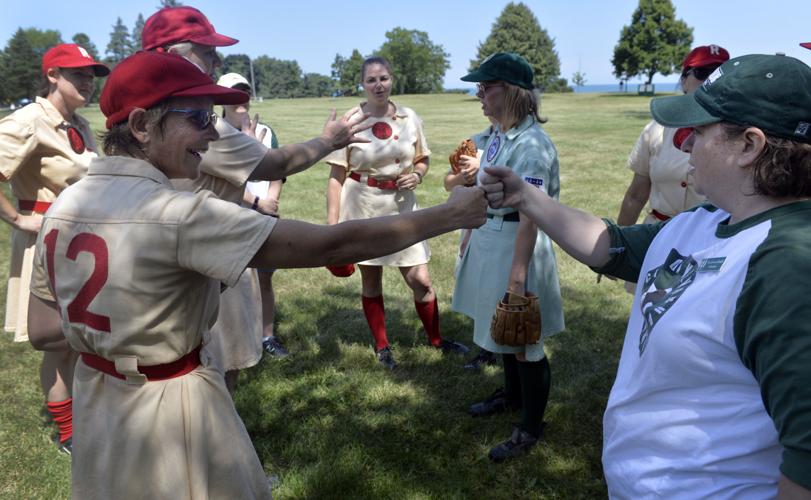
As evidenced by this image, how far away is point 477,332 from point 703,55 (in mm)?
2584

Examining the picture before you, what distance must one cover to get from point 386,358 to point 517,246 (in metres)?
2.18

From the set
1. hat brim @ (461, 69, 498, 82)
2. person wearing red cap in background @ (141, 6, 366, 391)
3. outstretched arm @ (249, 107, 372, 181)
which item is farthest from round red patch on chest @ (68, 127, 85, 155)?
hat brim @ (461, 69, 498, 82)

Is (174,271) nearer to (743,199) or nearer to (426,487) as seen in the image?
(743,199)

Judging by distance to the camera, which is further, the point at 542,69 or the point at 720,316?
the point at 542,69

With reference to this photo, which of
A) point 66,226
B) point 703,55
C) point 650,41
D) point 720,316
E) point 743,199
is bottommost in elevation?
point 720,316

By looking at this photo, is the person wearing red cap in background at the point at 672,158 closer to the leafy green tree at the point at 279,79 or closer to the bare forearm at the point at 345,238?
the bare forearm at the point at 345,238

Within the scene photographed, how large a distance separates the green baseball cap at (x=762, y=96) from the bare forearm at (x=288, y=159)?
7.19 ft

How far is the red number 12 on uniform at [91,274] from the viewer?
1755mm

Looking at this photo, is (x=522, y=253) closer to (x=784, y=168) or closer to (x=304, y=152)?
(x=304, y=152)

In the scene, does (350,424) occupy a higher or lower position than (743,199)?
lower

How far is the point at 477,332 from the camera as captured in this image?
383 centimetres

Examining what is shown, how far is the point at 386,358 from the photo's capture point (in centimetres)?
520

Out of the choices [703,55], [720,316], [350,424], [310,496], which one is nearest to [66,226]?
[720,316]

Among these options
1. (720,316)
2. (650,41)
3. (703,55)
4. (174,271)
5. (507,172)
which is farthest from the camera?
(650,41)
